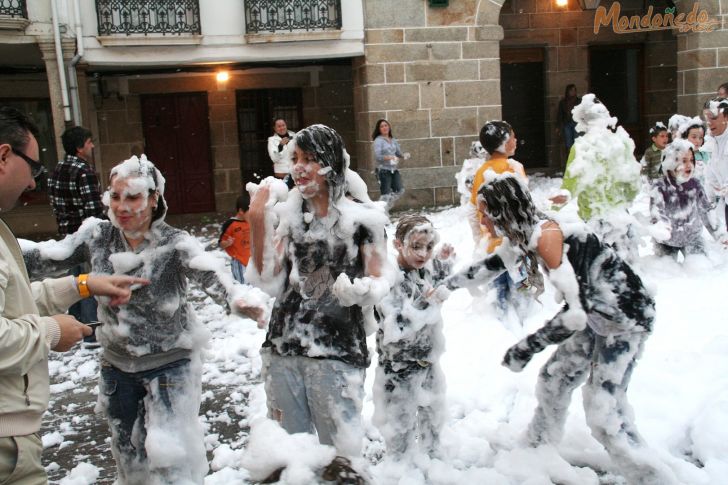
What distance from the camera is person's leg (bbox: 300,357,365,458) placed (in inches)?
125

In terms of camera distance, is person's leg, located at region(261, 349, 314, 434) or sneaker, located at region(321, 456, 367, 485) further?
person's leg, located at region(261, 349, 314, 434)

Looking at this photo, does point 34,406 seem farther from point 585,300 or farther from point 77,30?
point 77,30

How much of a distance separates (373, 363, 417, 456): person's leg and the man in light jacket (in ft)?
5.68

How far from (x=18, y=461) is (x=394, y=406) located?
2.01 metres

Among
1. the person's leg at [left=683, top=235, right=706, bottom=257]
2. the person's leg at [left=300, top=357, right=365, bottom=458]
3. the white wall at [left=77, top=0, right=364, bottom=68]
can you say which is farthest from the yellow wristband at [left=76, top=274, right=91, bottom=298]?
the white wall at [left=77, top=0, right=364, bottom=68]

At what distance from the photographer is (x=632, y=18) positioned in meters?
17.4

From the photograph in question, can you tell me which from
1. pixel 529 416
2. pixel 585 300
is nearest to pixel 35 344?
pixel 585 300

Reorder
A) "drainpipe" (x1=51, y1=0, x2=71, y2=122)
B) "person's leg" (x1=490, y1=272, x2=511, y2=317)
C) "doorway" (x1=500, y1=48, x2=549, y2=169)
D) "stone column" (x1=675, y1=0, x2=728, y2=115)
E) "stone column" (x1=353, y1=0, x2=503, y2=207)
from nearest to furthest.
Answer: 1. "person's leg" (x1=490, y1=272, x2=511, y2=317)
2. "drainpipe" (x1=51, y1=0, x2=71, y2=122)
3. "stone column" (x1=353, y1=0, x2=503, y2=207)
4. "stone column" (x1=675, y1=0, x2=728, y2=115)
5. "doorway" (x1=500, y1=48, x2=549, y2=169)

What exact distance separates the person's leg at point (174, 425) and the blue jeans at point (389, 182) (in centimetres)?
937

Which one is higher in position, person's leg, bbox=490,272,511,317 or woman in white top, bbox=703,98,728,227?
woman in white top, bbox=703,98,728,227

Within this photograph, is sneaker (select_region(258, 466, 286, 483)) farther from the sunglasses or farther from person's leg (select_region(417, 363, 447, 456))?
the sunglasses

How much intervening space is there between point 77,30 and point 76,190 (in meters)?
7.26

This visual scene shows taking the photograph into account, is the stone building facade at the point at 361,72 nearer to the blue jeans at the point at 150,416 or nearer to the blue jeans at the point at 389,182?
the blue jeans at the point at 389,182

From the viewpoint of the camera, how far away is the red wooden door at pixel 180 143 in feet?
52.1
